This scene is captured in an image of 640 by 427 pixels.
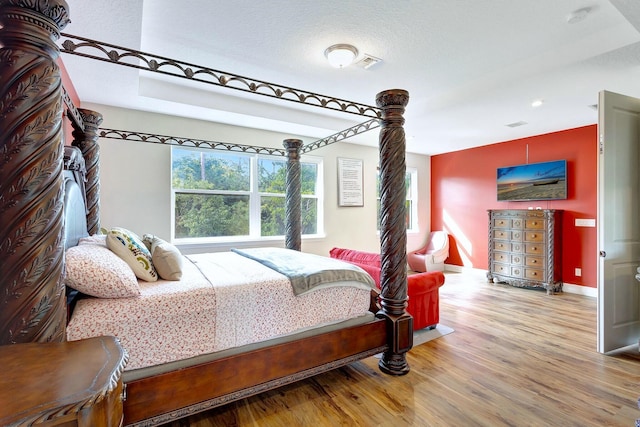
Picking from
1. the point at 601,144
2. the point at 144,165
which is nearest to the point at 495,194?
the point at 601,144

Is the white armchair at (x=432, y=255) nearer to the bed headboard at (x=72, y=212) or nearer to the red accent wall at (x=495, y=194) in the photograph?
the red accent wall at (x=495, y=194)

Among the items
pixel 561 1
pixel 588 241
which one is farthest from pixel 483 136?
pixel 561 1

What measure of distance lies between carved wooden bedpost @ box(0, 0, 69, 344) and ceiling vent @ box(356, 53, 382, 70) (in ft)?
7.28

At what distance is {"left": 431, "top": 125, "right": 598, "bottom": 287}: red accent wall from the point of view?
465 cm

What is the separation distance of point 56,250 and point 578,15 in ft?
10.8

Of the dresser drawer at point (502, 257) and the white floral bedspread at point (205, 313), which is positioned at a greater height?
the white floral bedspread at point (205, 313)

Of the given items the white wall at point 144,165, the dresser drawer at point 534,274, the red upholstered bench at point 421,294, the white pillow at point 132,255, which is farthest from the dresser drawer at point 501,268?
the white pillow at point 132,255

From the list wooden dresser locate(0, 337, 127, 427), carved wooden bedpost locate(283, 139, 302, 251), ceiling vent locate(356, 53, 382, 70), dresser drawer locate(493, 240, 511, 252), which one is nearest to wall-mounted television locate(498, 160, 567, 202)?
dresser drawer locate(493, 240, 511, 252)

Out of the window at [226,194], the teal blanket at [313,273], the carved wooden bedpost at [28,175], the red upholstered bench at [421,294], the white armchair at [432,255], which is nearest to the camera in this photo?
the carved wooden bedpost at [28,175]

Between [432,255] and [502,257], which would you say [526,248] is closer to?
[502,257]

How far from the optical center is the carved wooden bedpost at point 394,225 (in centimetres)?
226

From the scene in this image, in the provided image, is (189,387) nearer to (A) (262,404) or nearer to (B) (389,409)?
(A) (262,404)

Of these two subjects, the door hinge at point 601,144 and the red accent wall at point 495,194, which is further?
the red accent wall at point 495,194

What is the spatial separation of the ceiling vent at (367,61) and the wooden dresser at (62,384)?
277 centimetres
